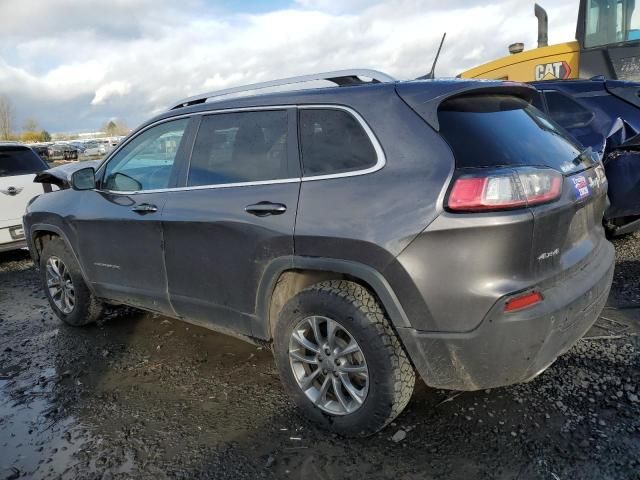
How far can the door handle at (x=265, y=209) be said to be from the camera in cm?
294

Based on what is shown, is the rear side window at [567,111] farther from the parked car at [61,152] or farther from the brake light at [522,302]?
the parked car at [61,152]

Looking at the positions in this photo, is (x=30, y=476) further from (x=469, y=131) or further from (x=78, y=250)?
(x=469, y=131)

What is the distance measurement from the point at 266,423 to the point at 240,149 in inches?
64.9

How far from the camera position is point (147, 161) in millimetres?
4004

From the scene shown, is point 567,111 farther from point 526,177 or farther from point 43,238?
point 43,238

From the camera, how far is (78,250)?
449 centimetres

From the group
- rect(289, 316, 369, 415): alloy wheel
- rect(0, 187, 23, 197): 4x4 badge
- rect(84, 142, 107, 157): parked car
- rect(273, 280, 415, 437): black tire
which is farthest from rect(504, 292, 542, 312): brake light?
rect(84, 142, 107, 157): parked car

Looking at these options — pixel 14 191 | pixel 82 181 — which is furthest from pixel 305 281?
pixel 14 191

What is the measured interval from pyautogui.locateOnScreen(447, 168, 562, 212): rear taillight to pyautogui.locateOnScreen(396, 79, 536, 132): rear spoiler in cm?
35

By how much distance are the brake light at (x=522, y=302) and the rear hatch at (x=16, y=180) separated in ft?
21.8

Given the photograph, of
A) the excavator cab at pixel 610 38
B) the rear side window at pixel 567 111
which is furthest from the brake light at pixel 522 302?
the excavator cab at pixel 610 38

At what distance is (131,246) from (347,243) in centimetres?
198

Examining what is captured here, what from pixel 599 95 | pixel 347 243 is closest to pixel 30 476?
pixel 347 243

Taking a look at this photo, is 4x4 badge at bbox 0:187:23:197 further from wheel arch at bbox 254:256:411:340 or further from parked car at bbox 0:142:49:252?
wheel arch at bbox 254:256:411:340
